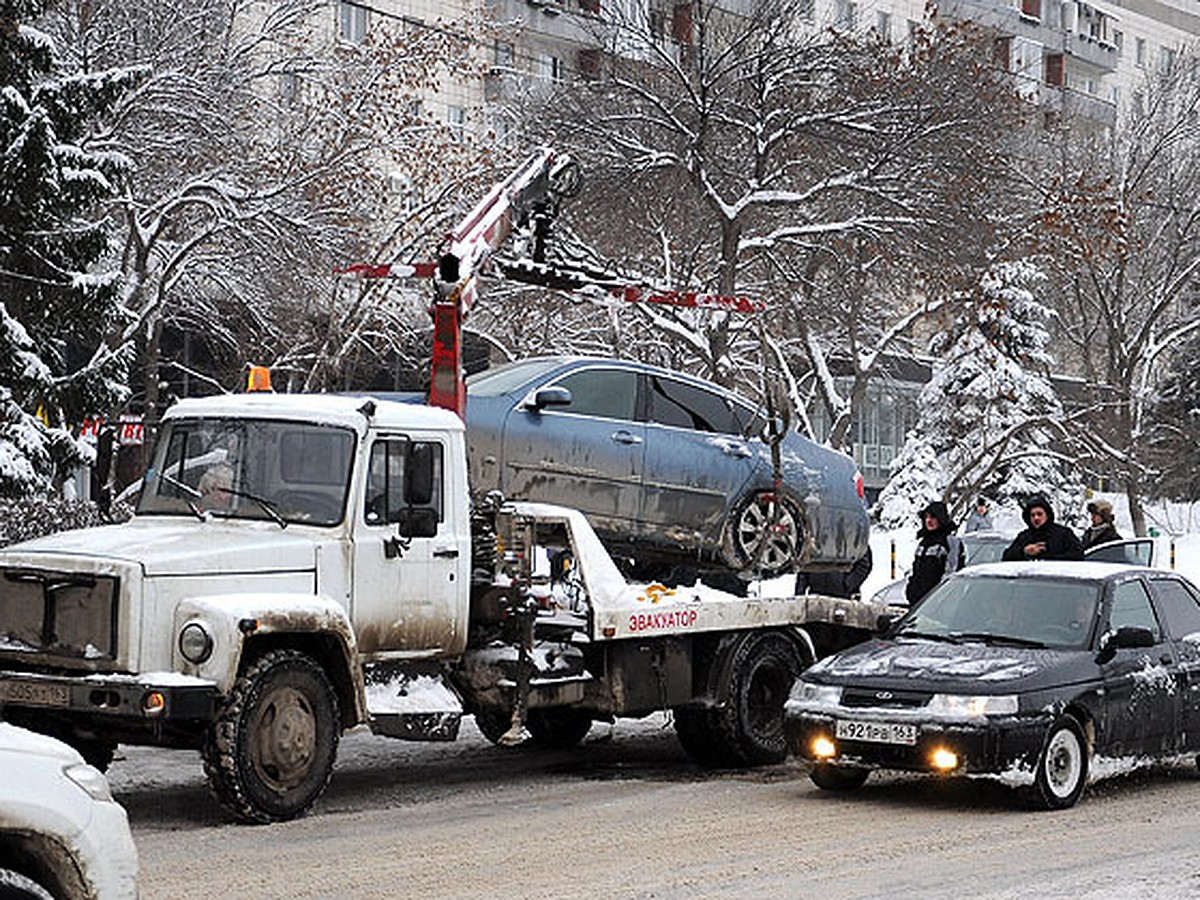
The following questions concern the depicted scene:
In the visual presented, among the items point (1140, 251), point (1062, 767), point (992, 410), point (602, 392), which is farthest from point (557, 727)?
point (992, 410)

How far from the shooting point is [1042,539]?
14.9 m

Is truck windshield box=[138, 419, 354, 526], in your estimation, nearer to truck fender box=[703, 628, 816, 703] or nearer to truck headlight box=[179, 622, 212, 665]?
truck headlight box=[179, 622, 212, 665]

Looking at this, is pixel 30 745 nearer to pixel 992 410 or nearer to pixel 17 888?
pixel 17 888

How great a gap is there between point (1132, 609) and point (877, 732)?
2.20 m

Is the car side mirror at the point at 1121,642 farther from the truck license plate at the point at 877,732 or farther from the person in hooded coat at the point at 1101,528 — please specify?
the person in hooded coat at the point at 1101,528

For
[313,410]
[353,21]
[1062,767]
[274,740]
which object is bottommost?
[1062,767]

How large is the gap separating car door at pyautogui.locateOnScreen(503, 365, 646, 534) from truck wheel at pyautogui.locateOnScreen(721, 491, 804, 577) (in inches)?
33.2

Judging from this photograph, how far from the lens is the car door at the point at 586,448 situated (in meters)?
13.0

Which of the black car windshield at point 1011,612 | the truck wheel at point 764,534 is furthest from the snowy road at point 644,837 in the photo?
the truck wheel at point 764,534

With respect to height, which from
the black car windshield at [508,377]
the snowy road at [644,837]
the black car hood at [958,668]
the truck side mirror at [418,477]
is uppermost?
the black car windshield at [508,377]

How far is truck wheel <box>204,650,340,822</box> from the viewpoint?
32.6 ft

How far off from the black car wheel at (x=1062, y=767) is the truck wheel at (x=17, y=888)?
6879mm

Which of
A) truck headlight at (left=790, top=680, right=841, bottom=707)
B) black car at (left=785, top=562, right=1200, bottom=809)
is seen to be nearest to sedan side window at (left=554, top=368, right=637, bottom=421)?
black car at (left=785, top=562, right=1200, bottom=809)

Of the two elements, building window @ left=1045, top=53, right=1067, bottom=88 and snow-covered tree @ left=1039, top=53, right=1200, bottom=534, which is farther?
building window @ left=1045, top=53, right=1067, bottom=88
